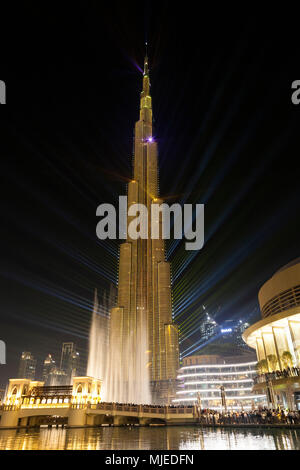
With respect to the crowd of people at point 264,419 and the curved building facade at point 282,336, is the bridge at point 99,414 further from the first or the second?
the curved building facade at point 282,336

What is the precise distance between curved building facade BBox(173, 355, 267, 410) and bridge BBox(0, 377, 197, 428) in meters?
70.2

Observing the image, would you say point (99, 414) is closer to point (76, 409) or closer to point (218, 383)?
point (76, 409)

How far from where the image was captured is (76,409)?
40.1m

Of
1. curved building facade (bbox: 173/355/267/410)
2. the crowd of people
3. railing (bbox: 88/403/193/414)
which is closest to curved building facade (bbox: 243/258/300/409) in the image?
the crowd of people

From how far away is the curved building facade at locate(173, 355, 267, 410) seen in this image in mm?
105562

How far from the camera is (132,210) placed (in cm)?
12531

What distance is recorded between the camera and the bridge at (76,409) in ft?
130

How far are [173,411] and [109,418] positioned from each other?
1014 centimetres

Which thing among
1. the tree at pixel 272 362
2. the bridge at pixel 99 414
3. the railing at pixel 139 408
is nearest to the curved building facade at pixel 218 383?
the tree at pixel 272 362

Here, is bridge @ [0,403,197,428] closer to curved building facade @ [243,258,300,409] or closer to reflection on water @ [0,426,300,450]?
curved building facade @ [243,258,300,409]

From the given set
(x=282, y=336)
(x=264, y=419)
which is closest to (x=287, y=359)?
(x=282, y=336)

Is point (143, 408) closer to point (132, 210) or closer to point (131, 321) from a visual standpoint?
point (131, 321)
